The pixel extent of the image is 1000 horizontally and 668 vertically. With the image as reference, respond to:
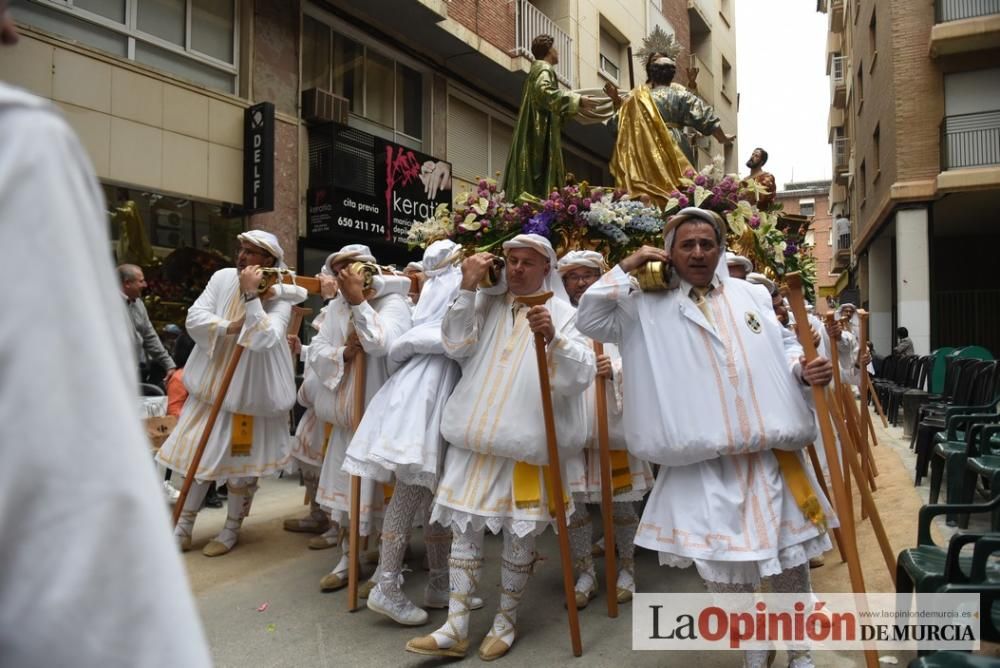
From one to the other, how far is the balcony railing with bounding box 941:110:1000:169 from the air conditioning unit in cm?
1268

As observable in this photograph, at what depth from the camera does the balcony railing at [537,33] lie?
45.6 feet

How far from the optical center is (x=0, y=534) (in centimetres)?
59

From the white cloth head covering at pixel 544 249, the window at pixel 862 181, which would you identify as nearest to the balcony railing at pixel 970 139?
the window at pixel 862 181

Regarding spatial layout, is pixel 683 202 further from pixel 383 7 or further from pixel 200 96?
pixel 383 7

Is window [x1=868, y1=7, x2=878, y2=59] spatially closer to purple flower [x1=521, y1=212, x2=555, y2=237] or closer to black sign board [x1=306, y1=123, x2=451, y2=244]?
black sign board [x1=306, y1=123, x2=451, y2=244]

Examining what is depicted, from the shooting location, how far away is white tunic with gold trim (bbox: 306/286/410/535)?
14.8ft

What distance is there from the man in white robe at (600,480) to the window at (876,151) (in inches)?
654

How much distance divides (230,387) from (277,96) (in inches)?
243

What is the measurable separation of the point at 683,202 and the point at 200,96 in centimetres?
646

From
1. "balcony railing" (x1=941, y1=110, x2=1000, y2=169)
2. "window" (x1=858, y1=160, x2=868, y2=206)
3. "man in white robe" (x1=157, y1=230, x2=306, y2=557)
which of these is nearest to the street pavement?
"man in white robe" (x1=157, y1=230, x2=306, y2=557)

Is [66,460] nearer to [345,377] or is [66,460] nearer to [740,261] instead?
[345,377]

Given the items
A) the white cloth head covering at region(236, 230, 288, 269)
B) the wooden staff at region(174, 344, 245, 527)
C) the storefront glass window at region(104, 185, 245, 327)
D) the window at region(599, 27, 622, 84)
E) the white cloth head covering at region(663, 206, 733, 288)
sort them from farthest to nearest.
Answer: the window at region(599, 27, 622, 84), the storefront glass window at region(104, 185, 245, 327), the white cloth head covering at region(236, 230, 288, 269), the wooden staff at region(174, 344, 245, 527), the white cloth head covering at region(663, 206, 733, 288)

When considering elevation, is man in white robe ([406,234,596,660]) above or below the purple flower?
below

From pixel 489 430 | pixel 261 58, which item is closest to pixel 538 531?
pixel 489 430
